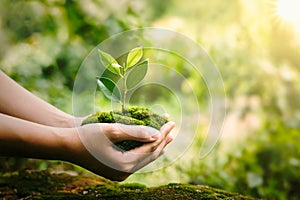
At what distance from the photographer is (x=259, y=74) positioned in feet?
11.1

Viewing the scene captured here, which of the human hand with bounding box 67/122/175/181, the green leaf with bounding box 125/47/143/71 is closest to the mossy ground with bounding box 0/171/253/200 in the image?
the human hand with bounding box 67/122/175/181

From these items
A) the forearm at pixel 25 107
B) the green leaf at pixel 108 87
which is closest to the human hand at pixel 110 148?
the green leaf at pixel 108 87

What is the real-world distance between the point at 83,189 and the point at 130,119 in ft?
1.16

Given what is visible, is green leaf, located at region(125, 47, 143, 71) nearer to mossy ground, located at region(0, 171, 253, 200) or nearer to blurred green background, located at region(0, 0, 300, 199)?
mossy ground, located at region(0, 171, 253, 200)

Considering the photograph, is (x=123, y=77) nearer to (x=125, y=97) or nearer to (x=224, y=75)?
(x=125, y=97)

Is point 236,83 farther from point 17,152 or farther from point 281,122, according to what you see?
point 17,152

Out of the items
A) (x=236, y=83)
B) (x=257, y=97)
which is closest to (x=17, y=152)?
(x=236, y=83)

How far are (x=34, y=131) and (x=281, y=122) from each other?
2.62 m

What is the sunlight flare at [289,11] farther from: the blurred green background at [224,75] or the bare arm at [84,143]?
the bare arm at [84,143]

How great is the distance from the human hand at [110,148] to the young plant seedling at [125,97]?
0.03 meters

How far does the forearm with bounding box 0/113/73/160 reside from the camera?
3.46ft

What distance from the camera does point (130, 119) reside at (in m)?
1.16

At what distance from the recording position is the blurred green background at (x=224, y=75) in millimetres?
2275

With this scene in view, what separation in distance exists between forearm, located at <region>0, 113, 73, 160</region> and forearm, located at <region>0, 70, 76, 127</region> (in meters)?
0.23
